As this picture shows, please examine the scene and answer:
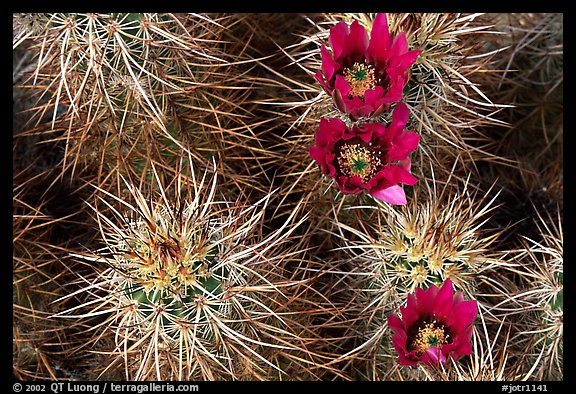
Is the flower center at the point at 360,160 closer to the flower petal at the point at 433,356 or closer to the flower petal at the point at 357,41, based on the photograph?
the flower petal at the point at 357,41

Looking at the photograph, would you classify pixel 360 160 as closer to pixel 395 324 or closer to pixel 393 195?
pixel 393 195

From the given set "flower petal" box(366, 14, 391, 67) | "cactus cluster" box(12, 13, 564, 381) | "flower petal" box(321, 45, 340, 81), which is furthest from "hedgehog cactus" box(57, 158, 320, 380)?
"flower petal" box(366, 14, 391, 67)

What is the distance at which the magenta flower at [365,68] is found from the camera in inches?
43.3

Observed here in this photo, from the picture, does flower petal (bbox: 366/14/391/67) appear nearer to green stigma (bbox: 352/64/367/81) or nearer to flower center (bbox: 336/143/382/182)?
green stigma (bbox: 352/64/367/81)

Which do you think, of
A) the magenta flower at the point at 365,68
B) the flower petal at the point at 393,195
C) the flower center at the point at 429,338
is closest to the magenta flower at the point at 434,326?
the flower center at the point at 429,338

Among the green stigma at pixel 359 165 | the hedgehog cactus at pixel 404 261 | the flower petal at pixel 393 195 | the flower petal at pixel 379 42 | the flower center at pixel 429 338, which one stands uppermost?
the flower petal at pixel 379 42

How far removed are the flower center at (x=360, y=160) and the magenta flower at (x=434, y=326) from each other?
0.85 feet

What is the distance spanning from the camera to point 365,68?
117 centimetres

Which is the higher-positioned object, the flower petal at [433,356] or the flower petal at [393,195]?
the flower petal at [393,195]

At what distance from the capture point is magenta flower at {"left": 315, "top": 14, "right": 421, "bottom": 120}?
43.3 inches

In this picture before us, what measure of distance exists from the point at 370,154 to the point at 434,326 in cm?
37

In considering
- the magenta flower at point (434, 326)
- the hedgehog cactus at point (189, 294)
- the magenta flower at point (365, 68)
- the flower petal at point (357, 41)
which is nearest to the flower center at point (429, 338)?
the magenta flower at point (434, 326)

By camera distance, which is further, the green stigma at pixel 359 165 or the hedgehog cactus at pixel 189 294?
the green stigma at pixel 359 165
